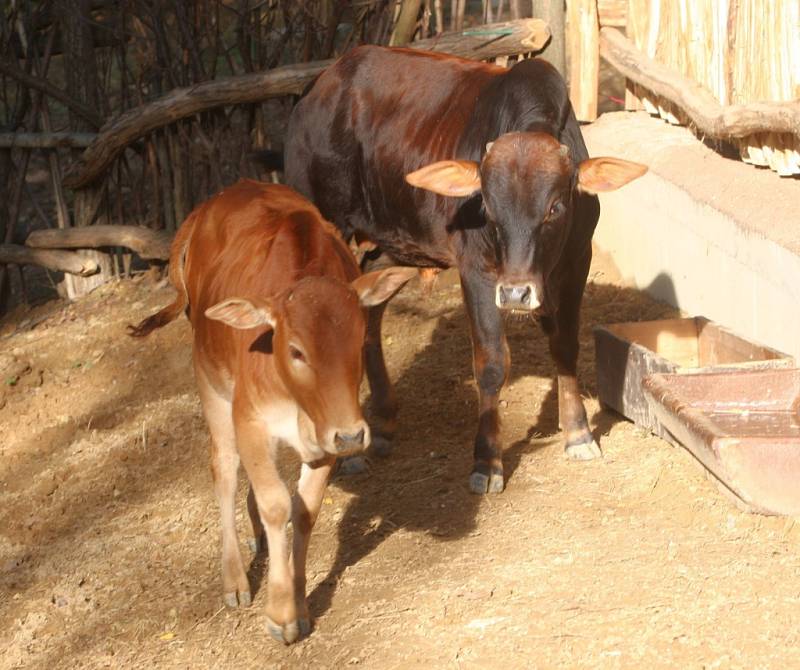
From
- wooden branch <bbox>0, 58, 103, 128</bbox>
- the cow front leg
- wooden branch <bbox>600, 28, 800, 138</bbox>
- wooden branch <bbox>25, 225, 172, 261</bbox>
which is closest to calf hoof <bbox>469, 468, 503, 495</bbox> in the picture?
the cow front leg

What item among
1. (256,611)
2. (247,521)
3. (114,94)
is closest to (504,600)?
(256,611)

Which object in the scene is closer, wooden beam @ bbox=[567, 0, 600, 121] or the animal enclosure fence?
the animal enclosure fence

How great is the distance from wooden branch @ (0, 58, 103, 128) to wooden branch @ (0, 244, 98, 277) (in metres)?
0.98

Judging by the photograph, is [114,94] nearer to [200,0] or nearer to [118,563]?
[200,0]

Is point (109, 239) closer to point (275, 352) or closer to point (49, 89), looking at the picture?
point (49, 89)

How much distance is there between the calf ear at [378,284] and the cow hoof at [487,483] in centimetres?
150

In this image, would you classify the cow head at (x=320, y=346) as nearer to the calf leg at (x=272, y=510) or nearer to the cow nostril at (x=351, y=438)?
the cow nostril at (x=351, y=438)

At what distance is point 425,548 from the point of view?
17.8 ft

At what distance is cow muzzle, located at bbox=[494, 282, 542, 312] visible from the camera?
17.4 ft

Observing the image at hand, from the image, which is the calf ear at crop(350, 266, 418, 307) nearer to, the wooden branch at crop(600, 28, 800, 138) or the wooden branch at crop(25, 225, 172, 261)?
the wooden branch at crop(600, 28, 800, 138)

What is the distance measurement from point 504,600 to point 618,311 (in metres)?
3.45

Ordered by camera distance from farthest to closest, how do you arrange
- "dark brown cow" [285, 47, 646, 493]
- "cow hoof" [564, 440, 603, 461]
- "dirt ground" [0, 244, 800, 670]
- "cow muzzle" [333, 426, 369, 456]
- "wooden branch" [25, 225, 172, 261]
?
"wooden branch" [25, 225, 172, 261]
"cow hoof" [564, 440, 603, 461]
"dark brown cow" [285, 47, 646, 493]
"dirt ground" [0, 244, 800, 670]
"cow muzzle" [333, 426, 369, 456]

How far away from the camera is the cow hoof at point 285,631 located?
475 centimetres

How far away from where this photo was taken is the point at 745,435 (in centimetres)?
502
